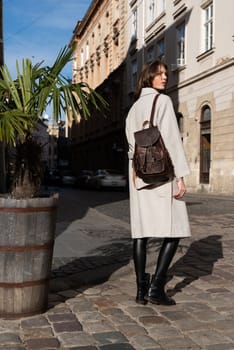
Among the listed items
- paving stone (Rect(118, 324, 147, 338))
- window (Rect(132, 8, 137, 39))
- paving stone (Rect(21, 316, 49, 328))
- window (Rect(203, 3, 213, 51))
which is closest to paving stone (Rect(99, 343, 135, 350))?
paving stone (Rect(118, 324, 147, 338))

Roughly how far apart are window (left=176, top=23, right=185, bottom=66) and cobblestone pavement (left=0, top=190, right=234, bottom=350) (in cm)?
2227

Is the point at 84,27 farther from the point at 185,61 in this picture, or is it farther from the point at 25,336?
the point at 25,336

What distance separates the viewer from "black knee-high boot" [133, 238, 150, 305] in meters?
4.59

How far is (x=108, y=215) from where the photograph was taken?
44.2 feet

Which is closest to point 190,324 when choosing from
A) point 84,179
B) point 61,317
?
point 61,317

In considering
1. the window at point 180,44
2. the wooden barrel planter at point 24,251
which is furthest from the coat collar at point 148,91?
the window at point 180,44

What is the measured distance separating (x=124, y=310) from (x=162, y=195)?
3.25 feet

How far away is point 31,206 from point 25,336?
92 centimetres

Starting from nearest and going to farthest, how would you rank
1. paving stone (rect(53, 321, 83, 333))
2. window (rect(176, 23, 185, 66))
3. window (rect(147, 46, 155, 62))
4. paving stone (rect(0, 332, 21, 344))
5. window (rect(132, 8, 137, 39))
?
paving stone (rect(0, 332, 21, 344)), paving stone (rect(53, 321, 83, 333)), window (rect(176, 23, 185, 66)), window (rect(147, 46, 155, 62)), window (rect(132, 8, 137, 39))

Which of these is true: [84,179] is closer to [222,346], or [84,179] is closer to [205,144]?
[205,144]

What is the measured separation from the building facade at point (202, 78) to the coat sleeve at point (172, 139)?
61.0ft

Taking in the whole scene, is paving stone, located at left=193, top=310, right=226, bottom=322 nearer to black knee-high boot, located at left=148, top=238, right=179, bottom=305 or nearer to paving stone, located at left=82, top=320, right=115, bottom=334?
black knee-high boot, located at left=148, top=238, right=179, bottom=305

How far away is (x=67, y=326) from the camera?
13.2 ft

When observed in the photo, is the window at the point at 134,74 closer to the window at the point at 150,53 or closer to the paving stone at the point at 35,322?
the window at the point at 150,53
